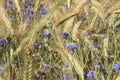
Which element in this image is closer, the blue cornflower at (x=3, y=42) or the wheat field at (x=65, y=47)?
the wheat field at (x=65, y=47)

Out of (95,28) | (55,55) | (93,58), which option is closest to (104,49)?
(93,58)

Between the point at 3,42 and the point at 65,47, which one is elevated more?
the point at 3,42

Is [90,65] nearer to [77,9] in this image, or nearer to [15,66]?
[15,66]

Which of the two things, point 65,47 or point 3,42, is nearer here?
point 65,47

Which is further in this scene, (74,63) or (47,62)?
(47,62)

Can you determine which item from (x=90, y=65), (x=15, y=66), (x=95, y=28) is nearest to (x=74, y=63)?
(x=15, y=66)

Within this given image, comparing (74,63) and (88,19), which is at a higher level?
(88,19)

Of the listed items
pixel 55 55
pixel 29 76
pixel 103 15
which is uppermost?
pixel 103 15

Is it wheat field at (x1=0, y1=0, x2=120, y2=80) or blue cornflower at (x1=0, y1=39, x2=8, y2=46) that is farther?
blue cornflower at (x1=0, y1=39, x2=8, y2=46)

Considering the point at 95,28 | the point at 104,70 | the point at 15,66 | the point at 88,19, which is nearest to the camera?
the point at 15,66

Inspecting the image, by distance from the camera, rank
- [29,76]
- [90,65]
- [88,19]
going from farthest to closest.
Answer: [88,19], [90,65], [29,76]
